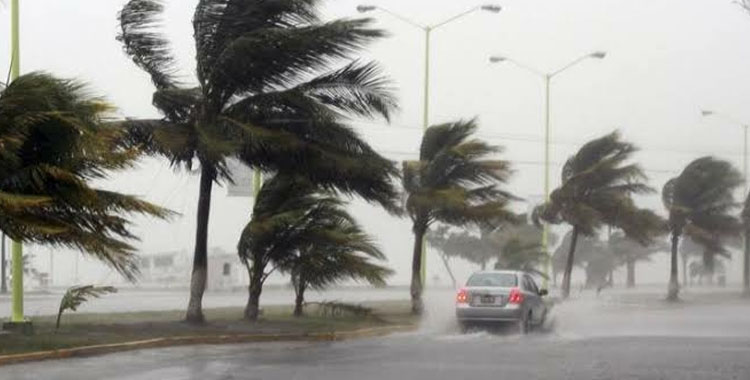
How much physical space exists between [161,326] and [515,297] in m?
7.36

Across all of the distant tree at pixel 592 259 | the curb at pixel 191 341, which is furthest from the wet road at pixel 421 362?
the distant tree at pixel 592 259

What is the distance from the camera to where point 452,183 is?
3225 centimetres

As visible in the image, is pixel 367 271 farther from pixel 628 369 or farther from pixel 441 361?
pixel 628 369

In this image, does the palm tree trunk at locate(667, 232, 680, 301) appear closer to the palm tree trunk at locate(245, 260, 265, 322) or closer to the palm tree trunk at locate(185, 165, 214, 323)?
the palm tree trunk at locate(245, 260, 265, 322)

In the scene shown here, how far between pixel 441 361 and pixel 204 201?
840 cm

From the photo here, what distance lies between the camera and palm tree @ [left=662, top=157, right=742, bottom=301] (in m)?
49.3

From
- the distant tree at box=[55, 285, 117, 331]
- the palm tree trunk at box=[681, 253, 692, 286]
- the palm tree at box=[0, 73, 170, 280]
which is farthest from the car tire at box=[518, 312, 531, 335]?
the palm tree trunk at box=[681, 253, 692, 286]

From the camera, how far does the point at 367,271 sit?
1019 inches

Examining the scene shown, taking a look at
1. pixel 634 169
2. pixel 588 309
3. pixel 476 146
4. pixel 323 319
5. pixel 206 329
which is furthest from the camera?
pixel 634 169

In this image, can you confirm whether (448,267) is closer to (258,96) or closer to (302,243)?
(302,243)

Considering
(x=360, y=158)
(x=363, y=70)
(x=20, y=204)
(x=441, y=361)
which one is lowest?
(x=441, y=361)

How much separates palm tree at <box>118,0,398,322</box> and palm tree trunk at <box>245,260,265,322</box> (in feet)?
5.46

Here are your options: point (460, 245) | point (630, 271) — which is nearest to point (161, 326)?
point (460, 245)

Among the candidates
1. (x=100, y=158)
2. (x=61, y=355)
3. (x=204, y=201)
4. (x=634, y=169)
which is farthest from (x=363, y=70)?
(x=634, y=169)
